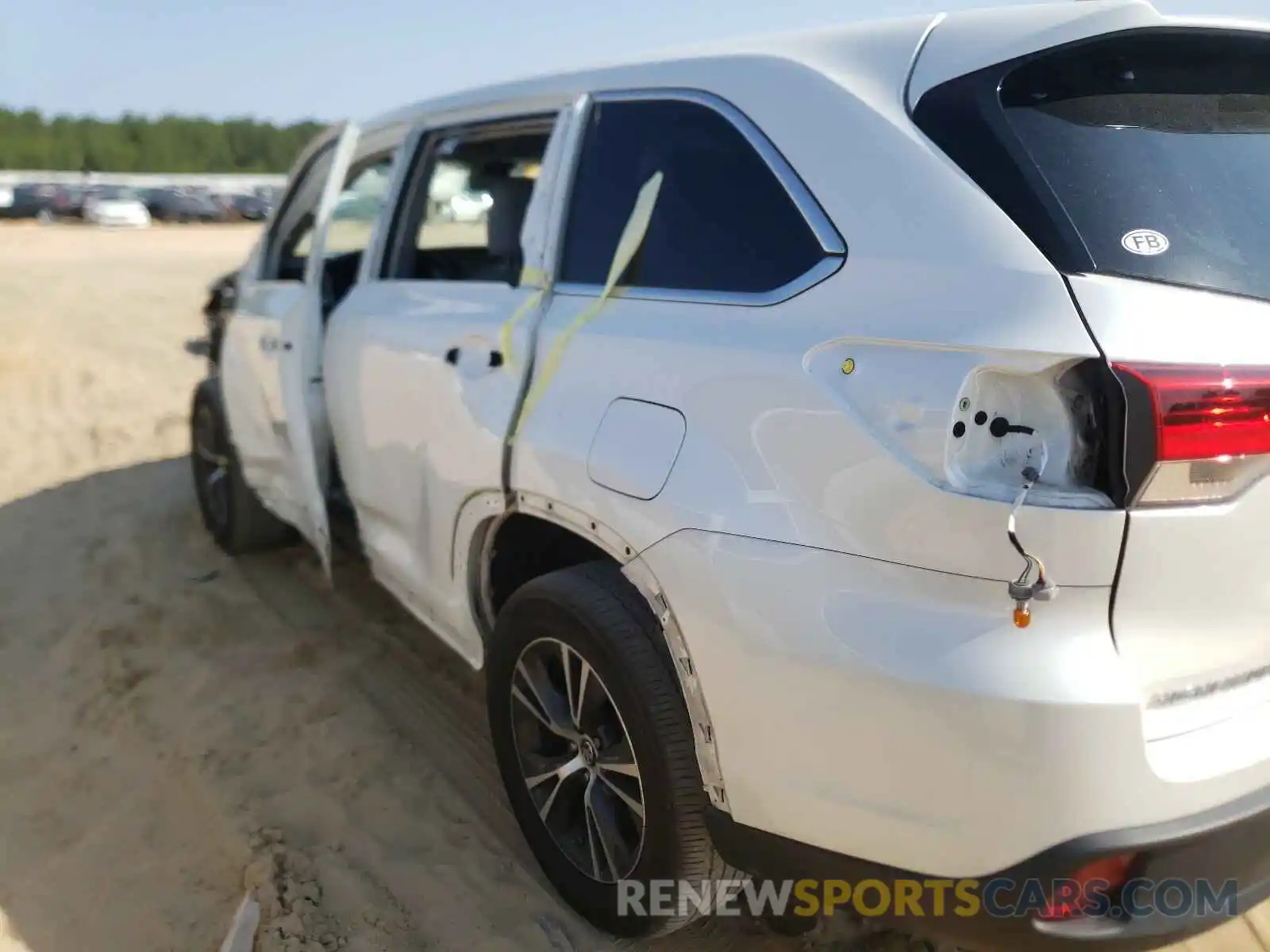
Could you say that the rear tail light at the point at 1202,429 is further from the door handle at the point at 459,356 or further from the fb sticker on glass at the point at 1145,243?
the door handle at the point at 459,356

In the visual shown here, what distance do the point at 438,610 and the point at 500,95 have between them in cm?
156

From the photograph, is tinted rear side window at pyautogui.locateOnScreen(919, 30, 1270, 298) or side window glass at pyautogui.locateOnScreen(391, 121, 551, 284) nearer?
tinted rear side window at pyautogui.locateOnScreen(919, 30, 1270, 298)

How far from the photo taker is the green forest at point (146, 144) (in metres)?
62.4

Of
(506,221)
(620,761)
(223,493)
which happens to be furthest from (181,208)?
(620,761)

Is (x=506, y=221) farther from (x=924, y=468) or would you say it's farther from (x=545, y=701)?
(x=924, y=468)

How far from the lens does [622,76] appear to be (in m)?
2.39

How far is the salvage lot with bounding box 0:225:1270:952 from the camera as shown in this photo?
2.48 m

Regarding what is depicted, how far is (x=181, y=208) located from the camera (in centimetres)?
3762

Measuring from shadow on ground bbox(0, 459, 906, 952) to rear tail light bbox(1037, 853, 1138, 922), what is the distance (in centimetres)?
93

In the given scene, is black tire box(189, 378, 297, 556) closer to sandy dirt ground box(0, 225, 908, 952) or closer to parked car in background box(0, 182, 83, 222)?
sandy dirt ground box(0, 225, 908, 952)

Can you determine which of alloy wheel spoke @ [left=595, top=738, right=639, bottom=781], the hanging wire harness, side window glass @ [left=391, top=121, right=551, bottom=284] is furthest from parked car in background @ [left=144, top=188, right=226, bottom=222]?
the hanging wire harness

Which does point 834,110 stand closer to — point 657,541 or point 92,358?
point 657,541

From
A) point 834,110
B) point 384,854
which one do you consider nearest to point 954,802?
point 834,110

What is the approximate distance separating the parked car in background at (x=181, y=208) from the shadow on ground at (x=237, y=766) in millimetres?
37189
